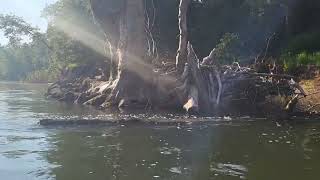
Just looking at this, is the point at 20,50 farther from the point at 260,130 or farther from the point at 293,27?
the point at 260,130

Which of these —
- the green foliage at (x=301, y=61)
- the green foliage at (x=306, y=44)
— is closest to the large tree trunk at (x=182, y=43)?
the green foliage at (x=301, y=61)

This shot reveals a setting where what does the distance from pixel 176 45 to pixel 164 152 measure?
28.7 metres

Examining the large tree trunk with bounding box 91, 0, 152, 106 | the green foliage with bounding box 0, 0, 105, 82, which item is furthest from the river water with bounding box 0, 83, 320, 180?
the green foliage with bounding box 0, 0, 105, 82

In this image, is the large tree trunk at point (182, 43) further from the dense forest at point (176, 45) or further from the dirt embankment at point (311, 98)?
the dirt embankment at point (311, 98)

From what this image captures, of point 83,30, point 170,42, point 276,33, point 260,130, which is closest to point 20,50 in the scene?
point 83,30

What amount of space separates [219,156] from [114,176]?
3.08 m

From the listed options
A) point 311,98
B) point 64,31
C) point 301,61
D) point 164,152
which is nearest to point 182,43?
point 301,61

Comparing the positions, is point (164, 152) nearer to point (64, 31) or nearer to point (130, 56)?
point (130, 56)

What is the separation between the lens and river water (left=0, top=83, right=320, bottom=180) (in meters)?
10.0

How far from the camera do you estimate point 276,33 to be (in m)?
36.4

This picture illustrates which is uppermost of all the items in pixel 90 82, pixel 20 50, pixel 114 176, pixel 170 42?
pixel 20 50

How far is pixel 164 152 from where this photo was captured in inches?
486

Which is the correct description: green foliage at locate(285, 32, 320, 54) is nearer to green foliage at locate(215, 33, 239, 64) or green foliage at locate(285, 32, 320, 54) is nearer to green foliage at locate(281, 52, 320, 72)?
green foliage at locate(281, 52, 320, 72)

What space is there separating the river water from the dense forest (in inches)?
184
